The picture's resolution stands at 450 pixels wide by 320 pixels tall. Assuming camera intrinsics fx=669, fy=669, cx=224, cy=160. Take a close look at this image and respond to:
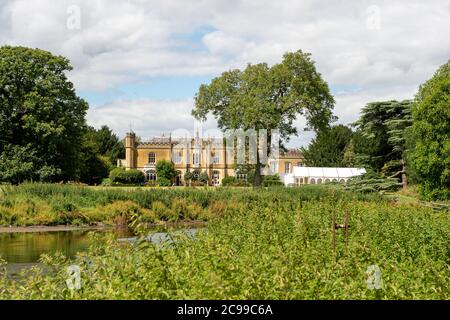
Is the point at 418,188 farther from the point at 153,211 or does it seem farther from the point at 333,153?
the point at 333,153

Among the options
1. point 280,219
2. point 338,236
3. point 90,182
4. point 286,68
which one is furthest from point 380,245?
point 90,182

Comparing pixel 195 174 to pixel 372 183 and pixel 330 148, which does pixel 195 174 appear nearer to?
pixel 330 148

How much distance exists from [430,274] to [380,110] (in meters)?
41.4

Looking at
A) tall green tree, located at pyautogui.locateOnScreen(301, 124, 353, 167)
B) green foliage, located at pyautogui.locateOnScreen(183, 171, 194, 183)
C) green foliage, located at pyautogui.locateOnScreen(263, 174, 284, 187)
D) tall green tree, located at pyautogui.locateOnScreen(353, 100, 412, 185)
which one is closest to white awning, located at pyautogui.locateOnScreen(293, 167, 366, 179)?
green foliage, located at pyautogui.locateOnScreen(263, 174, 284, 187)

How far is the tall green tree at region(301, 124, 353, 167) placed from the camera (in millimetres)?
75000

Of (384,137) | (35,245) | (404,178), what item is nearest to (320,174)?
(384,137)

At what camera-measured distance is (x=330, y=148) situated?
7544 centimetres

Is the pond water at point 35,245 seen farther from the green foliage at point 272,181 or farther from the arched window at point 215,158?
the arched window at point 215,158

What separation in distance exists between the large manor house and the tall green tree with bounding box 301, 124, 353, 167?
27.6 feet

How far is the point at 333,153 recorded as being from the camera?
7531 cm

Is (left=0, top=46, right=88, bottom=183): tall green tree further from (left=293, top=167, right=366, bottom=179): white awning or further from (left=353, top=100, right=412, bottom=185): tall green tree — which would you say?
(left=353, top=100, right=412, bottom=185): tall green tree

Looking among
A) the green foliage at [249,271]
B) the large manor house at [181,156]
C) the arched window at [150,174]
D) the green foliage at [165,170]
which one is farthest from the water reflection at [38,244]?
the arched window at [150,174]

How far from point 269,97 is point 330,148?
30791 mm

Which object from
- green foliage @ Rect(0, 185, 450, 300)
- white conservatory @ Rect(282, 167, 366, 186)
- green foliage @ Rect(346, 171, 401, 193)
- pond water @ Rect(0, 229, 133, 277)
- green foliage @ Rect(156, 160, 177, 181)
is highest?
green foliage @ Rect(156, 160, 177, 181)
